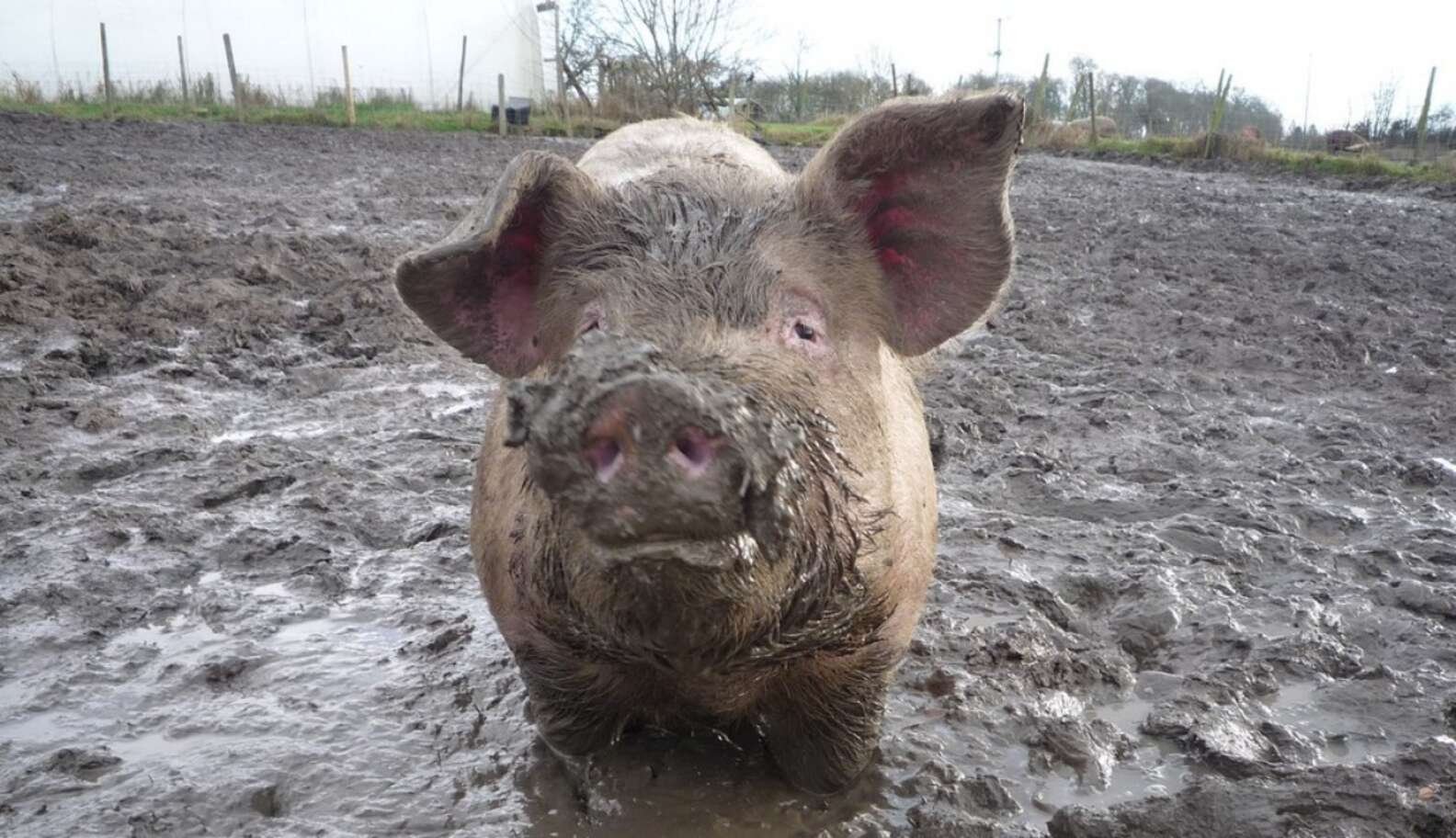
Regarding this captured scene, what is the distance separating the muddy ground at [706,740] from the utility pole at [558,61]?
71.5 ft

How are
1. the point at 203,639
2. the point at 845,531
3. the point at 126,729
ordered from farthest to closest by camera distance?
the point at 203,639
the point at 126,729
the point at 845,531

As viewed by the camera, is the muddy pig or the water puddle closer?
the muddy pig

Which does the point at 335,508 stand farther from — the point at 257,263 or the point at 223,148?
the point at 223,148

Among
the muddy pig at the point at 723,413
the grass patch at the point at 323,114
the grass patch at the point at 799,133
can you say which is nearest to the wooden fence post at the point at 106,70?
the grass patch at the point at 323,114

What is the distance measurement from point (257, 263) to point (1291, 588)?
24.0 feet

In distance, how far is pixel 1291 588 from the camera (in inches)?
180

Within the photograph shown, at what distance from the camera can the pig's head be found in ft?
6.37

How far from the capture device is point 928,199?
3.15m

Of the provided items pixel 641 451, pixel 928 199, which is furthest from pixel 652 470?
pixel 928 199

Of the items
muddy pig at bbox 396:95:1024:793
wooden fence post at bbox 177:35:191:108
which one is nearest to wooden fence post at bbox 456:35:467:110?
wooden fence post at bbox 177:35:191:108

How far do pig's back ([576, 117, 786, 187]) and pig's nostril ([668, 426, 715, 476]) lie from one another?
1452 millimetres

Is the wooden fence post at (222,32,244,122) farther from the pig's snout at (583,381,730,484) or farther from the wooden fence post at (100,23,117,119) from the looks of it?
the pig's snout at (583,381,730,484)

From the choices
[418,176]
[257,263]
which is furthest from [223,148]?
[257,263]

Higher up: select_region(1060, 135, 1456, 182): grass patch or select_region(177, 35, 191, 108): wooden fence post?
select_region(177, 35, 191, 108): wooden fence post
